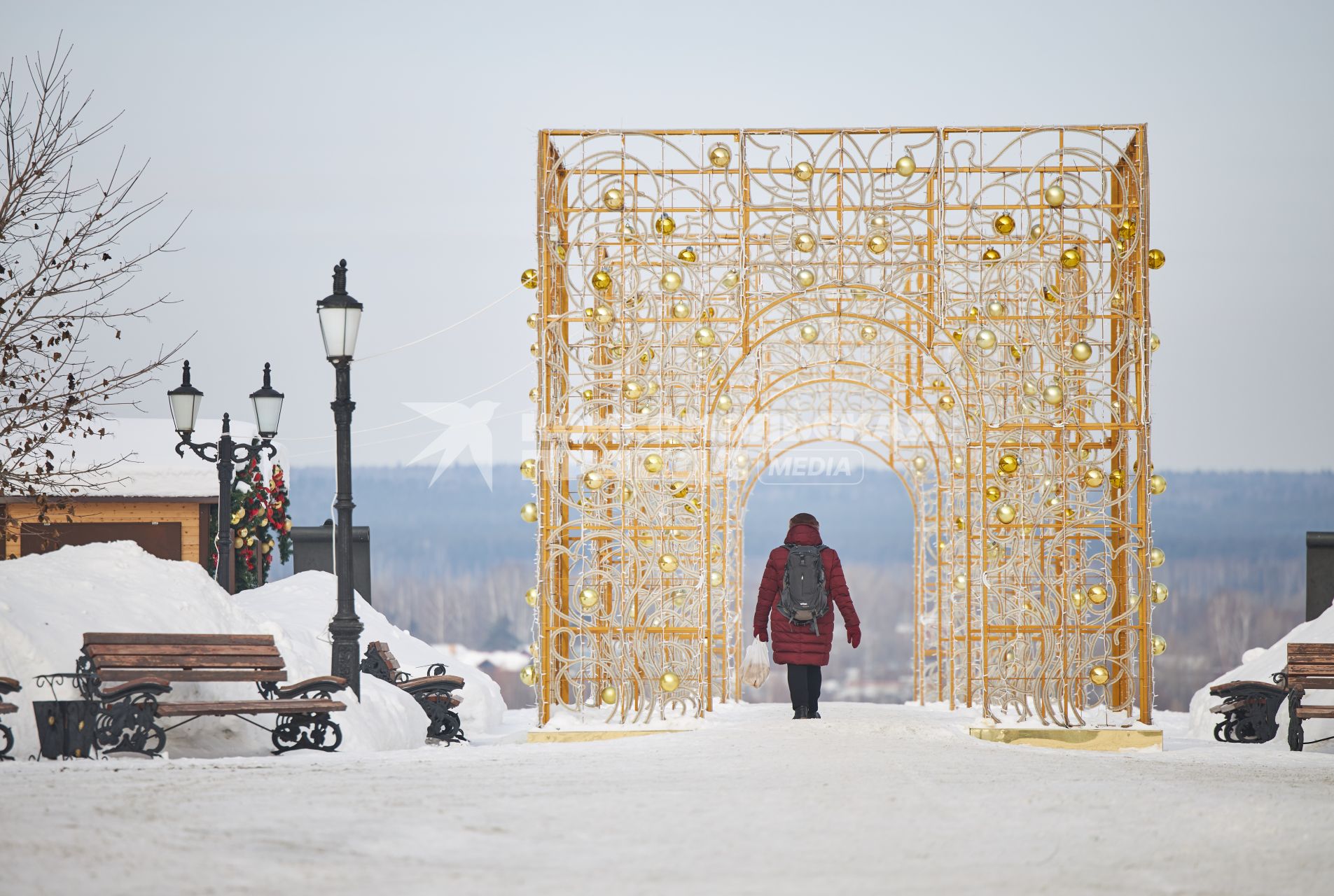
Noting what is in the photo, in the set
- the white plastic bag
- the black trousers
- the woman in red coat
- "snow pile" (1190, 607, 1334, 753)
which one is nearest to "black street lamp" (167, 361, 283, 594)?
the white plastic bag

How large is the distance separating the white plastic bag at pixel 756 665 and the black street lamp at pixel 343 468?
4330 millimetres

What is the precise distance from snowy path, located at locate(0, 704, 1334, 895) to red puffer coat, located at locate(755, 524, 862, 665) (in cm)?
253

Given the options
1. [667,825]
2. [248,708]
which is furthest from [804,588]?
[667,825]

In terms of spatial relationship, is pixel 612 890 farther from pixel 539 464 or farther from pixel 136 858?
pixel 539 464

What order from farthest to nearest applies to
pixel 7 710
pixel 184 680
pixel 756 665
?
1. pixel 756 665
2. pixel 184 680
3. pixel 7 710

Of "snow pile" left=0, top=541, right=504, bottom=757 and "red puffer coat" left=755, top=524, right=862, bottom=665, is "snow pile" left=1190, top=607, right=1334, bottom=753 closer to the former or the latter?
"red puffer coat" left=755, top=524, right=862, bottom=665

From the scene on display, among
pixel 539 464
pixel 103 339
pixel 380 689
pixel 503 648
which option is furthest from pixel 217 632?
pixel 103 339

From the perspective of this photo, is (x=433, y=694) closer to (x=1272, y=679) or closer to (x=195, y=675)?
(x=195, y=675)

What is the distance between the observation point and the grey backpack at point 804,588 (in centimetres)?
1087

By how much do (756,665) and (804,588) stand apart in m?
3.00

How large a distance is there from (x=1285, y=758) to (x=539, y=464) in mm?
5217

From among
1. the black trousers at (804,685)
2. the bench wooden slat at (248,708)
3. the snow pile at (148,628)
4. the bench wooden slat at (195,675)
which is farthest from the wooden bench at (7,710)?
the black trousers at (804,685)

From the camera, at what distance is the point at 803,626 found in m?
11.0

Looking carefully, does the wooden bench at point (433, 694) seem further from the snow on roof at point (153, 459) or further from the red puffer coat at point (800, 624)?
the snow on roof at point (153, 459)
